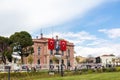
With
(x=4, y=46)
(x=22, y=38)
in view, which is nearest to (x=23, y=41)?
(x=22, y=38)

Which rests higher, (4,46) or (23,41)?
(23,41)

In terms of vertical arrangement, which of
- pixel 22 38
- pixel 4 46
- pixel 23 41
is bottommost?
pixel 4 46

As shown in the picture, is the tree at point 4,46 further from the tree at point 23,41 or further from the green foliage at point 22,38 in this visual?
the green foliage at point 22,38

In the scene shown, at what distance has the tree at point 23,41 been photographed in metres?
60.0

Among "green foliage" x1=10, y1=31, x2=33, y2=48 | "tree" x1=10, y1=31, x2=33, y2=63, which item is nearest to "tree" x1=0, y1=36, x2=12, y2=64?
"tree" x1=10, y1=31, x2=33, y2=63

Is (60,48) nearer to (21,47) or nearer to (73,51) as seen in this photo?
(21,47)

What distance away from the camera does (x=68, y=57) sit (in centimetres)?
8731

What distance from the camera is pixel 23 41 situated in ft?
197

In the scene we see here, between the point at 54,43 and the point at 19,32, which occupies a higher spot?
the point at 19,32

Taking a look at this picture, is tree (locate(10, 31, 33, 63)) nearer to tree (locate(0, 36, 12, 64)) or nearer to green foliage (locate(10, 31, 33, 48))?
green foliage (locate(10, 31, 33, 48))

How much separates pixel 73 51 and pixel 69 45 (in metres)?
2.51

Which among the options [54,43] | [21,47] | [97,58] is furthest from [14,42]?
[97,58]

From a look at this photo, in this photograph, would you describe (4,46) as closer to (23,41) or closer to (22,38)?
(22,38)

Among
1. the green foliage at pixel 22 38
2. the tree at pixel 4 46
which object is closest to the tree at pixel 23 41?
the green foliage at pixel 22 38
